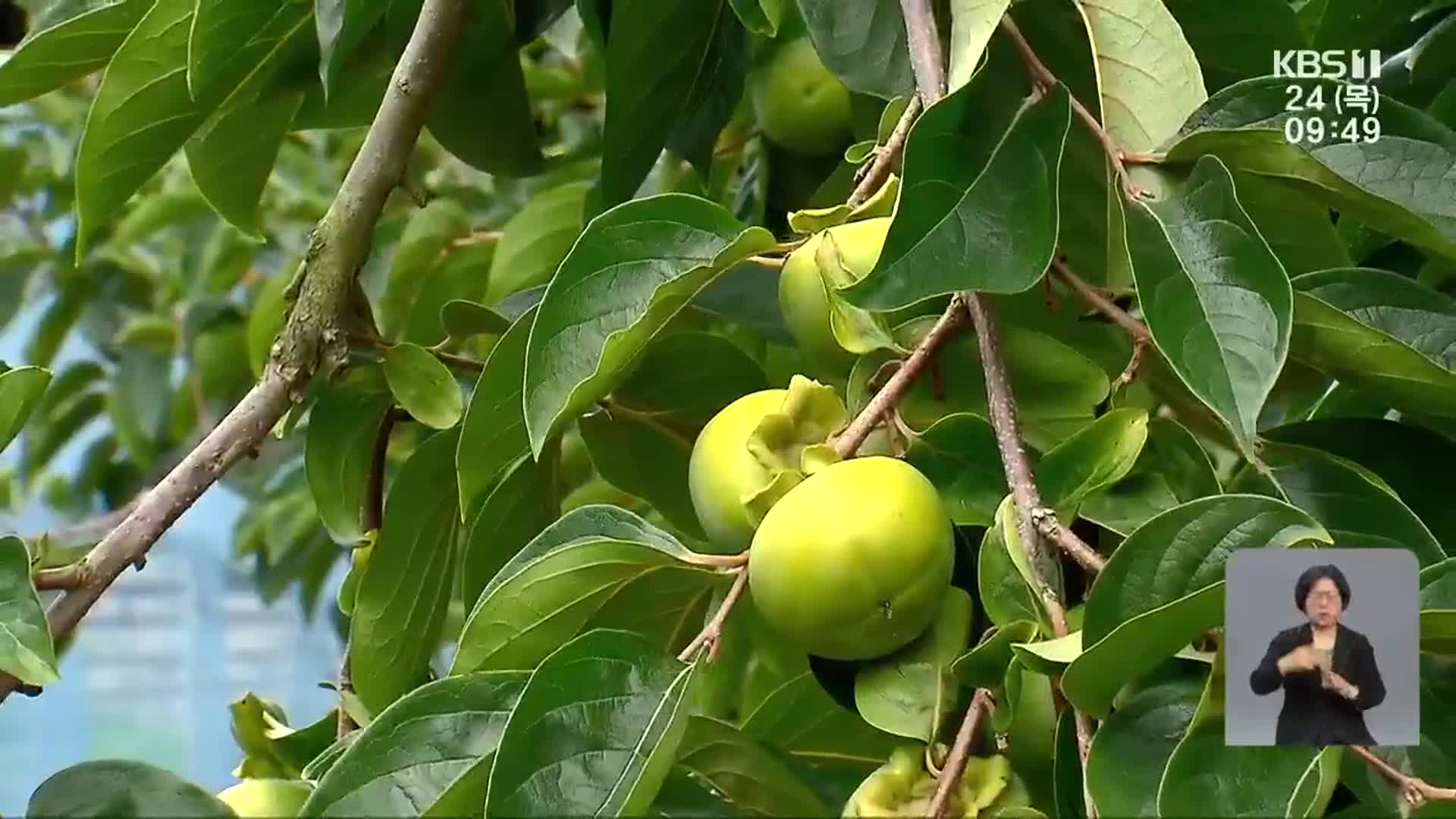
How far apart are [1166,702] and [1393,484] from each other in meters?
0.17

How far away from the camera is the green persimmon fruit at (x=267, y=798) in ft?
1.31

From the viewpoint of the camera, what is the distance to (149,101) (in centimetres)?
58

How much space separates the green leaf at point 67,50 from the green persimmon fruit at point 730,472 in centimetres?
35

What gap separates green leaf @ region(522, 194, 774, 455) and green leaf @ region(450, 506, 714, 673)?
0.11ft

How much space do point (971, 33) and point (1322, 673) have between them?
194 mm

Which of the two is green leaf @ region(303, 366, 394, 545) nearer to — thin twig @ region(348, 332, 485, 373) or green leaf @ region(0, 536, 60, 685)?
thin twig @ region(348, 332, 485, 373)

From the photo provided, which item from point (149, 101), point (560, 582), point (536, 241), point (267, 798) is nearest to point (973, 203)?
point (560, 582)

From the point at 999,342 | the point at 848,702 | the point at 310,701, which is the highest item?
the point at 999,342

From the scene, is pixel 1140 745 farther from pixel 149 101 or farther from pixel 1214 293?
pixel 149 101

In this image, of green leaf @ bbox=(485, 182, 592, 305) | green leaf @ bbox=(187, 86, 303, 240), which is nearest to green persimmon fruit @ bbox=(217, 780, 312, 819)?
green leaf @ bbox=(187, 86, 303, 240)

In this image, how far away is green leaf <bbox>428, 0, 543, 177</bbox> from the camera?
64cm

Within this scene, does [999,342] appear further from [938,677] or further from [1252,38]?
[1252,38]

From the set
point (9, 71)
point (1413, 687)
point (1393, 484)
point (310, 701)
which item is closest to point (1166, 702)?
point (1413, 687)

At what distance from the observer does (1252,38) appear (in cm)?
52
